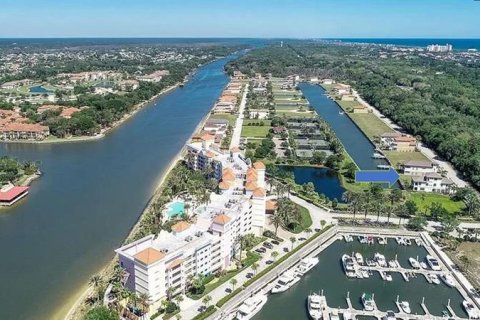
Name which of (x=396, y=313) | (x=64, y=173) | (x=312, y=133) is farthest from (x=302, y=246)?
(x=312, y=133)

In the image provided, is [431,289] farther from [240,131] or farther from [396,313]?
[240,131]

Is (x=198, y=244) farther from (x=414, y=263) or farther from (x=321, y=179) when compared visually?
(x=321, y=179)

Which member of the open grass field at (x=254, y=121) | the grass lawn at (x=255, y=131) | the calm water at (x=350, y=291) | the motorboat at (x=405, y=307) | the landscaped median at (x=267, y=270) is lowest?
the calm water at (x=350, y=291)

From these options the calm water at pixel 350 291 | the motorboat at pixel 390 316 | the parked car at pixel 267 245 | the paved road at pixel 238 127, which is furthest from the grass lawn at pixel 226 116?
the motorboat at pixel 390 316

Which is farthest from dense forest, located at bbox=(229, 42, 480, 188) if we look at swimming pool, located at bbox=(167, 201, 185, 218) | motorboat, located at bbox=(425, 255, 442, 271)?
swimming pool, located at bbox=(167, 201, 185, 218)

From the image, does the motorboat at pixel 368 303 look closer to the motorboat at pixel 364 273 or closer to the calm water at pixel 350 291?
the calm water at pixel 350 291

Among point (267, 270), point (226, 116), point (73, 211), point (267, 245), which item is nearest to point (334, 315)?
point (267, 270)

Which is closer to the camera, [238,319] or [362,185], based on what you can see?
[238,319]
